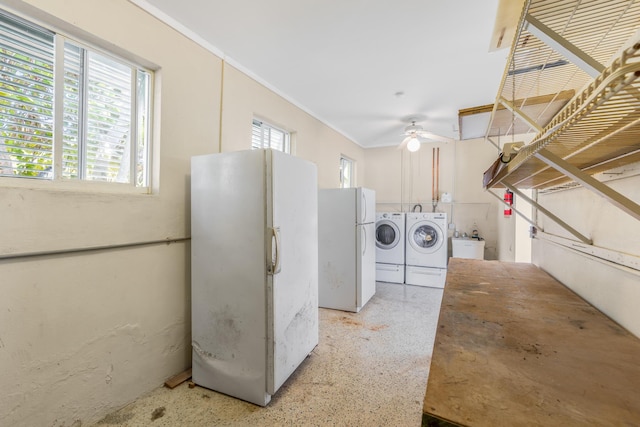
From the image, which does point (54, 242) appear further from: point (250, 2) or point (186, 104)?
point (250, 2)

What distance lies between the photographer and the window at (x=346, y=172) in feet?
17.0

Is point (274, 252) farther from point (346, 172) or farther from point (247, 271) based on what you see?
point (346, 172)

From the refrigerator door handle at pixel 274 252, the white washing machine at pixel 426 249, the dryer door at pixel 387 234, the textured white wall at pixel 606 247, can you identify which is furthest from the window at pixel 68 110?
the white washing machine at pixel 426 249

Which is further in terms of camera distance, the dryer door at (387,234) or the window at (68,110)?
the dryer door at (387,234)

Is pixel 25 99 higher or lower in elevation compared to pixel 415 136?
lower

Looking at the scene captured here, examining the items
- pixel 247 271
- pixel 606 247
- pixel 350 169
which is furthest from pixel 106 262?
pixel 350 169

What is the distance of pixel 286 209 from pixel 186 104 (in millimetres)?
1171

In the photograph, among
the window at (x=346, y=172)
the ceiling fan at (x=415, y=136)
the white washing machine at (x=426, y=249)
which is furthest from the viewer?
the window at (x=346, y=172)

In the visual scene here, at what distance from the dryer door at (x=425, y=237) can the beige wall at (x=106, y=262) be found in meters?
3.51

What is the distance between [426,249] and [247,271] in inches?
142

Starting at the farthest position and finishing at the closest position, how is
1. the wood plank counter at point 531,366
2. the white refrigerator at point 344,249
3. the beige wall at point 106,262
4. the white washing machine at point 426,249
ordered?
the white washing machine at point 426,249
the white refrigerator at point 344,249
the beige wall at point 106,262
the wood plank counter at point 531,366

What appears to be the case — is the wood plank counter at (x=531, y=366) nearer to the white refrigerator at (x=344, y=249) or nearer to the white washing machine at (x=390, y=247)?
the white refrigerator at (x=344, y=249)

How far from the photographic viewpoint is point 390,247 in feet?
15.5

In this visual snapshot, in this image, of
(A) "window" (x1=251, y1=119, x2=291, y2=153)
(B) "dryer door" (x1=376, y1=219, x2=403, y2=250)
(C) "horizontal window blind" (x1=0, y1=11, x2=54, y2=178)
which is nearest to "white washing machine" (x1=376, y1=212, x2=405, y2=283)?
(B) "dryer door" (x1=376, y1=219, x2=403, y2=250)
